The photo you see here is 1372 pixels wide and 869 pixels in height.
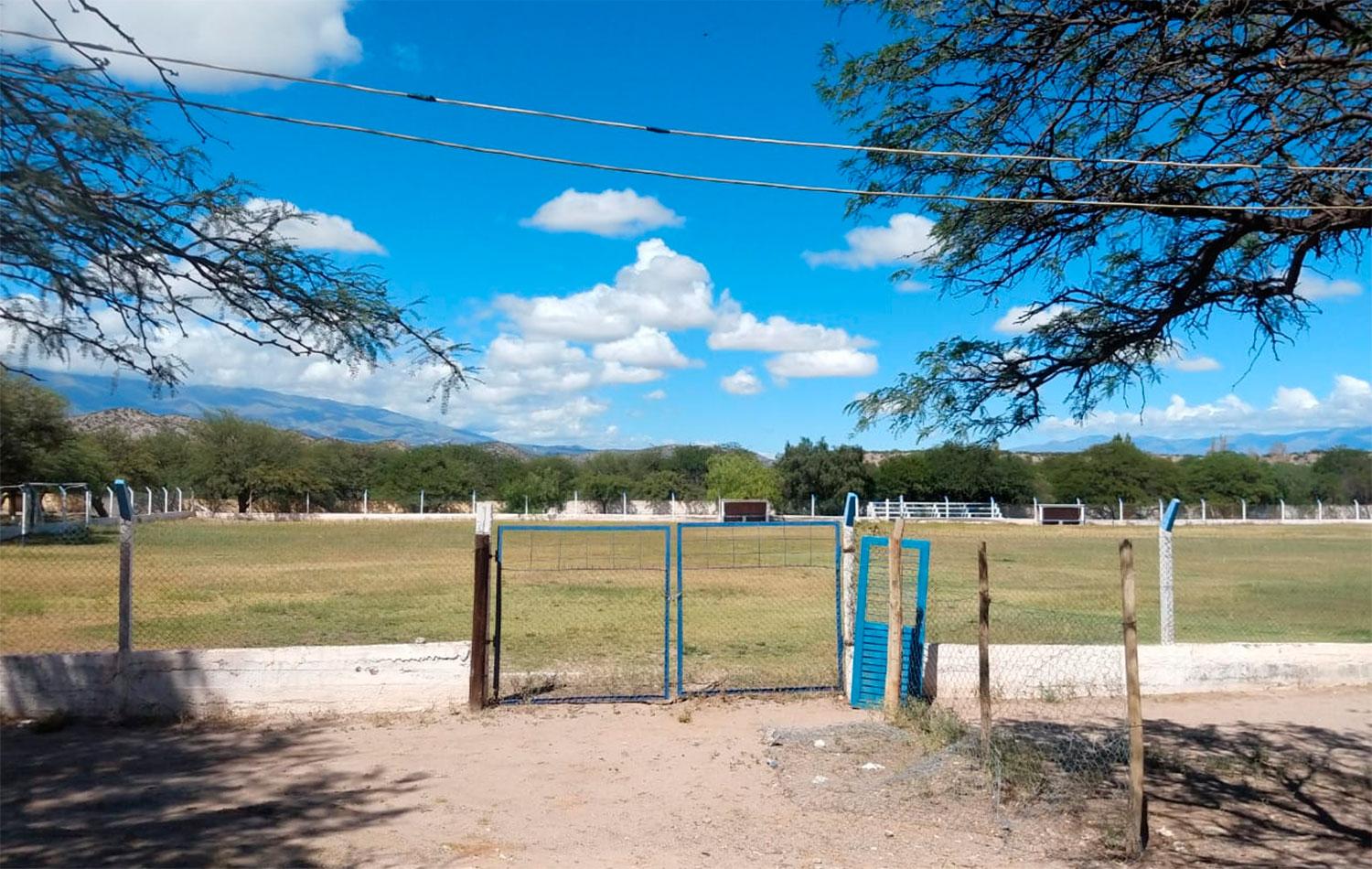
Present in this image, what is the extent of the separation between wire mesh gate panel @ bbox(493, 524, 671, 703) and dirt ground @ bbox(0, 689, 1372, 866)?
28.1 inches

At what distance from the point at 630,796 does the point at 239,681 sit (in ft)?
13.8

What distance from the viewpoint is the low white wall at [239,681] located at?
9047mm

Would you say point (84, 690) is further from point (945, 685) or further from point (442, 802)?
point (945, 685)

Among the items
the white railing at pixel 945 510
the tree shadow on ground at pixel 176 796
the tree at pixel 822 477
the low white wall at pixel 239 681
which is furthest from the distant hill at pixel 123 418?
the tree at pixel 822 477

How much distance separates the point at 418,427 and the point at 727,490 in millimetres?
75493

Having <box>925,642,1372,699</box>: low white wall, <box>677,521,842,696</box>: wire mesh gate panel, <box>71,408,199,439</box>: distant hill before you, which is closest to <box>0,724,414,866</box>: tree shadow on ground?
<box>71,408,199,439</box>: distant hill

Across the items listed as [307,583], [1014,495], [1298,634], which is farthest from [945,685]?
[1014,495]

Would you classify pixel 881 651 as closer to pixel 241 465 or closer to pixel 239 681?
pixel 239 681

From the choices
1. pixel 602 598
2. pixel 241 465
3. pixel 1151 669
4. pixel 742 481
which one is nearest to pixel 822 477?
pixel 742 481

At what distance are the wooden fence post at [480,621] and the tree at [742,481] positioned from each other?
74.4 metres

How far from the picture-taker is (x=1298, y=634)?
14.6m

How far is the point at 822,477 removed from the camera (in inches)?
3307

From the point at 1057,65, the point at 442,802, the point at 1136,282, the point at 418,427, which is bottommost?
the point at 442,802

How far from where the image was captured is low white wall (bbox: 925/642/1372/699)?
33.1 feet
